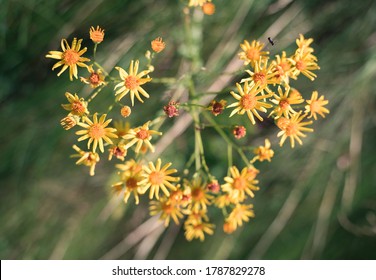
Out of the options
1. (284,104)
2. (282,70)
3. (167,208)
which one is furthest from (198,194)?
(282,70)

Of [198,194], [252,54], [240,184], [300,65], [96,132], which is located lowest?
[240,184]

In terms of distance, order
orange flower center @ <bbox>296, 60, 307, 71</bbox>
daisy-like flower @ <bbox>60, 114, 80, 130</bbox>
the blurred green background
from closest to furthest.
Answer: daisy-like flower @ <bbox>60, 114, 80, 130</bbox> < orange flower center @ <bbox>296, 60, 307, 71</bbox> < the blurred green background

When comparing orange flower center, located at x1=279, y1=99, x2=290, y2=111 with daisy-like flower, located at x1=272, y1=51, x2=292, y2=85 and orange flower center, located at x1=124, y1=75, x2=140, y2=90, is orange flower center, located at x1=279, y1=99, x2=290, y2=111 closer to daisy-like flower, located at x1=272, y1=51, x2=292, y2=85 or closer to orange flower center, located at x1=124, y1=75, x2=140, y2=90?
daisy-like flower, located at x1=272, y1=51, x2=292, y2=85

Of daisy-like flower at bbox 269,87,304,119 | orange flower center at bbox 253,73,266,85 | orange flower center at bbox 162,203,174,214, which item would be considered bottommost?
orange flower center at bbox 162,203,174,214

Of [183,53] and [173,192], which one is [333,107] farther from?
[173,192]

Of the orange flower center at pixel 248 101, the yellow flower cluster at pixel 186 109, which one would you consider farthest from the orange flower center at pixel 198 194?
the orange flower center at pixel 248 101

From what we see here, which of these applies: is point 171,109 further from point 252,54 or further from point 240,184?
point 240,184

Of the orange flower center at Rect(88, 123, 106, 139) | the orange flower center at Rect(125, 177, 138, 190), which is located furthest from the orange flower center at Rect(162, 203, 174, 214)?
the orange flower center at Rect(88, 123, 106, 139)
